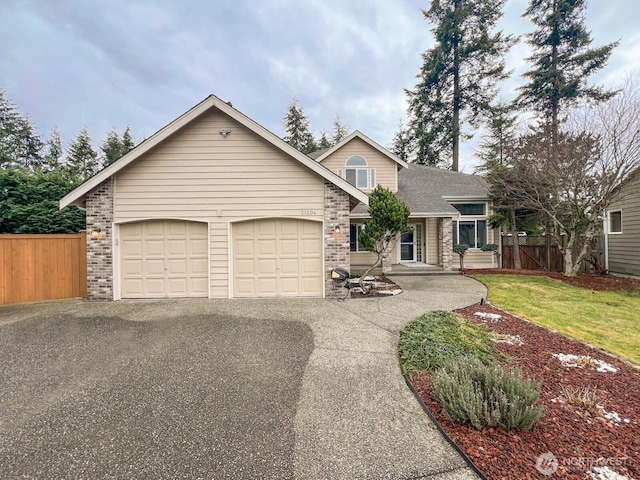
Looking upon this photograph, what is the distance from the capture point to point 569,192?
11.7 m

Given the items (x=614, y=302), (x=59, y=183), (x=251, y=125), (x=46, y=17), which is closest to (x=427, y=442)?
(x=251, y=125)

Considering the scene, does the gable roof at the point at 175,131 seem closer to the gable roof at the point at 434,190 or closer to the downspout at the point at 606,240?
the gable roof at the point at 434,190

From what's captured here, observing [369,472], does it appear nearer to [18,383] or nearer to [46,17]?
[18,383]

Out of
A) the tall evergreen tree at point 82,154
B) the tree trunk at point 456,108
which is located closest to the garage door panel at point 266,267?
the tree trunk at point 456,108

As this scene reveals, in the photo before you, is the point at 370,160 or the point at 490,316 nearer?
the point at 490,316

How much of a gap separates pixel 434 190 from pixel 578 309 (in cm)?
957

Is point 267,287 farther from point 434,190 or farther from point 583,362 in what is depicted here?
point 434,190

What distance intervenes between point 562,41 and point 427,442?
27.4m

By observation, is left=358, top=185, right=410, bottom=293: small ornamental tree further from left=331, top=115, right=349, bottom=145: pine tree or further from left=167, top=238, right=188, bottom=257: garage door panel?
left=331, top=115, right=349, bottom=145: pine tree

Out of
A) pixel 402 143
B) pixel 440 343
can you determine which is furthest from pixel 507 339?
pixel 402 143

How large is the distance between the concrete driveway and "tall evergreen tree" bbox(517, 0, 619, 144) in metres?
22.2

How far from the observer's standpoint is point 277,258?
26.7ft

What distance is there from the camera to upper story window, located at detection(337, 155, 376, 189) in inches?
562

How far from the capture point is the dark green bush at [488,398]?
8.66ft
